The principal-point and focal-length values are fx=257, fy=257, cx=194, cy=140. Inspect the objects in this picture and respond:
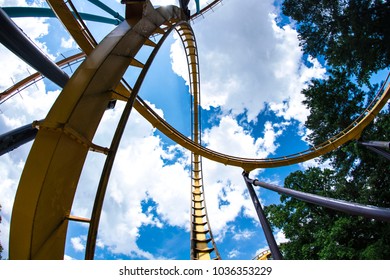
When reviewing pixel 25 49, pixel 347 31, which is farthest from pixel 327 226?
pixel 25 49

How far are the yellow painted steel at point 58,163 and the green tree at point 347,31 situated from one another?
8.72 metres

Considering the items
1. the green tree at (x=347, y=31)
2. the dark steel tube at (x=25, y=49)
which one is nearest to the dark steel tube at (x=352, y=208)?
the dark steel tube at (x=25, y=49)

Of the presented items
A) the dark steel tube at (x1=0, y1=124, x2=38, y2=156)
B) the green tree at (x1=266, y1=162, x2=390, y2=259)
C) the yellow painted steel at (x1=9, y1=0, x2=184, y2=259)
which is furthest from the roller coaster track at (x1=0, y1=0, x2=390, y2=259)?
the green tree at (x1=266, y1=162, x2=390, y2=259)

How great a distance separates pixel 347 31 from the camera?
8.70 meters

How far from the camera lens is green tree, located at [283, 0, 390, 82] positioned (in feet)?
27.1

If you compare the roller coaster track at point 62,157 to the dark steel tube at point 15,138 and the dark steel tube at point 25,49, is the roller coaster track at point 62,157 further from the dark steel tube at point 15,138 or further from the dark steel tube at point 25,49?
the dark steel tube at point 15,138

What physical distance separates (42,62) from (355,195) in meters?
13.5

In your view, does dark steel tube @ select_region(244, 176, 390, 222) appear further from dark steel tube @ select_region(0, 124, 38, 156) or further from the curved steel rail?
dark steel tube @ select_region(0, 124, 38, 156)

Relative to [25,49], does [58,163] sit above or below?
below

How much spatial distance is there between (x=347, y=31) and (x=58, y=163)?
9.80 m

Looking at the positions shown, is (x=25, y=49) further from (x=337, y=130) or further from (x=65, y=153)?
(x=337, y=130)

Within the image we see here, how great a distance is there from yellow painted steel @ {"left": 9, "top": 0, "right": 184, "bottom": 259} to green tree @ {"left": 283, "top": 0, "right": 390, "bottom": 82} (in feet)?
28.6

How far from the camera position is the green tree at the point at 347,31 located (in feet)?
27.1
